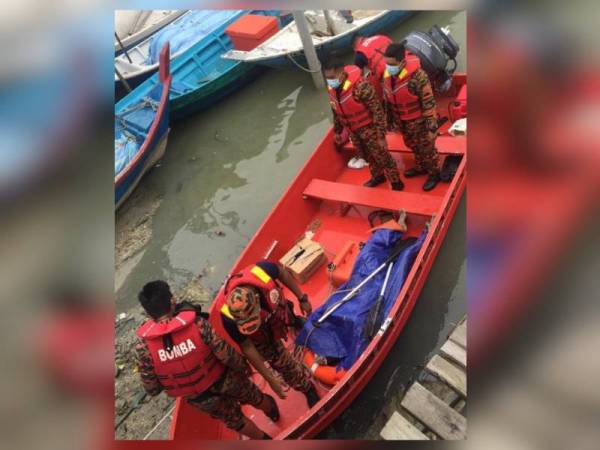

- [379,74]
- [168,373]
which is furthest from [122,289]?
[379,74]

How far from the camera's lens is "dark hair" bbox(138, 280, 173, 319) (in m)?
2.51

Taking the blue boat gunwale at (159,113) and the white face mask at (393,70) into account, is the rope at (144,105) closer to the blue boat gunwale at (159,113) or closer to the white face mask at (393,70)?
the blue boat gunwale at (159,113)

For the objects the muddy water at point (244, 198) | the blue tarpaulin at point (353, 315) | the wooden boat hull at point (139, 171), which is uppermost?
the wooden boat hull at point (139, 171)

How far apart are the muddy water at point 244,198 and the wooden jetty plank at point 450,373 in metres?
Result: 1.39

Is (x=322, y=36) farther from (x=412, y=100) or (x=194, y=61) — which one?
(x=412, y=100)

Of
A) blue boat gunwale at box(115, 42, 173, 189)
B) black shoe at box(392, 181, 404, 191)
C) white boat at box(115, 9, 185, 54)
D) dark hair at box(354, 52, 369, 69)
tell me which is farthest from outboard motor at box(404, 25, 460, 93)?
white boat at box(115, 9, 185, 54)

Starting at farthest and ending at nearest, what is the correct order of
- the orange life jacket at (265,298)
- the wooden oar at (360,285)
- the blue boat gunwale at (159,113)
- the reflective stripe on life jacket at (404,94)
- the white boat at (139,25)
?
1. the white boat at (139,25)
2. the blue boat gunwale at (159,113)
3. the reflective stripe on life jacket at (404,94)
4. the wooden oar at (360,285)
5. the orange life jacket at (265,298)

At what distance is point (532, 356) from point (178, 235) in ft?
19.6

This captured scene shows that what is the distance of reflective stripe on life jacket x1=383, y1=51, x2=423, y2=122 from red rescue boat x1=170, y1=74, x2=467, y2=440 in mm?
790

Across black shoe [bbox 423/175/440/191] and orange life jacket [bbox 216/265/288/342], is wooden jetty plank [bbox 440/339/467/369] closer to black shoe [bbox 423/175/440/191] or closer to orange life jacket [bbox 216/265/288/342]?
orange life jacket [bbox 216/265/288/342]

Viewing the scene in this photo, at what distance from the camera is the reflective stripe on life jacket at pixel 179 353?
2.54 meters

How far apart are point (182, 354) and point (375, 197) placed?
9.57ft

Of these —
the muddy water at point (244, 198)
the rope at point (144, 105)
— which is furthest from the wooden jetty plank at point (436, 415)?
the rope at point (144, 105)

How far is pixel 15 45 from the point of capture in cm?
100
